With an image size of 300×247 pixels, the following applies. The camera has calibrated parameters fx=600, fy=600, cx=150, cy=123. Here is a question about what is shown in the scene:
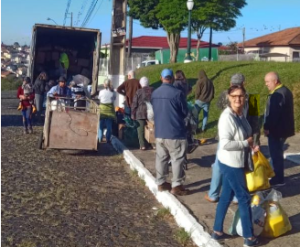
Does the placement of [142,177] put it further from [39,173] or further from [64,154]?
[64,154]

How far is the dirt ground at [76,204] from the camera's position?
701cm

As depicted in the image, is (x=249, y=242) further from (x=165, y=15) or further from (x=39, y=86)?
(x=165, y=15)

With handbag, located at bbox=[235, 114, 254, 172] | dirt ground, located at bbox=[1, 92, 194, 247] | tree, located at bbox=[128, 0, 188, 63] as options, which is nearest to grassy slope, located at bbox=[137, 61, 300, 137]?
dirt ground, located at bbox=[1, 92, 194, 247]

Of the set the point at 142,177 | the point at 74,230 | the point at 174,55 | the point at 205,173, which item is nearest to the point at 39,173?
the point at 142,177

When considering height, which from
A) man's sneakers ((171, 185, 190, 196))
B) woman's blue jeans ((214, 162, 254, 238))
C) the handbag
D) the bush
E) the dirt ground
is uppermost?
the bush

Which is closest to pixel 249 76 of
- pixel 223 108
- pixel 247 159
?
pixel 223 108

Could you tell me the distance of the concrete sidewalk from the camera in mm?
6578

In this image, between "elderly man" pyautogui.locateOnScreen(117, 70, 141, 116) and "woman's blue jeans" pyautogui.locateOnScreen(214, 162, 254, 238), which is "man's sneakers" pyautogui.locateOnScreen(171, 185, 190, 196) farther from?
"elderly man" pyautogui.locateOnScreen(117, 70, 141, 116)

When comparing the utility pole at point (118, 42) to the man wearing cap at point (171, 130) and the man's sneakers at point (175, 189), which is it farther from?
the man's sneakers at point (175, 189)

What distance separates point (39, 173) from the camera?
423 inches

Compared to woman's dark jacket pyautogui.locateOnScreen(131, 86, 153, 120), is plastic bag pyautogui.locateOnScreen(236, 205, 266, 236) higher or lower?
lower

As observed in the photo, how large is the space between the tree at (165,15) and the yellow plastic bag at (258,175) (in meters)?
34.9

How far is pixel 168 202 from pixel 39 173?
10.9ft

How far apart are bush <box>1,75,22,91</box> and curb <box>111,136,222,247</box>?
39.0 meters
